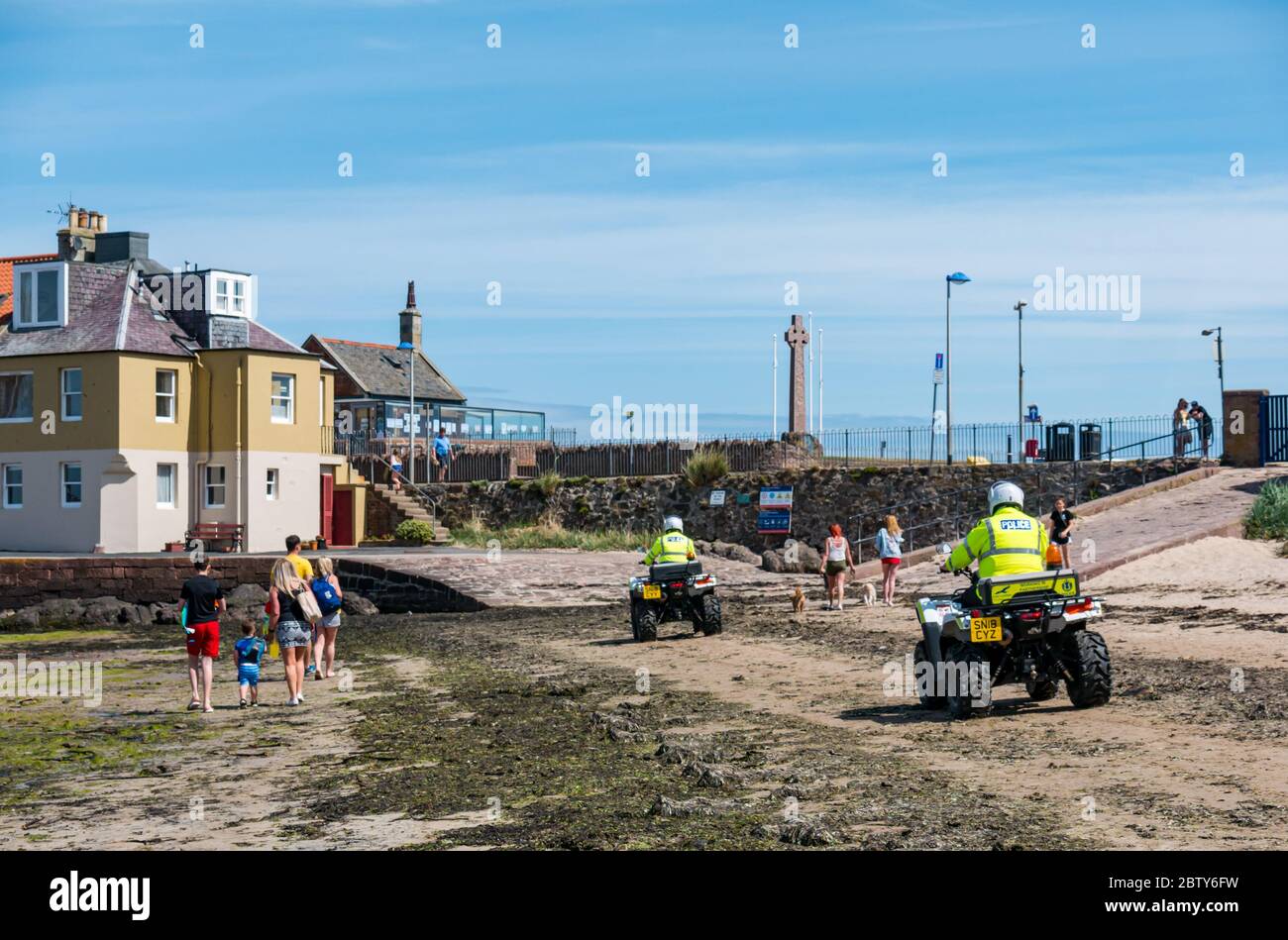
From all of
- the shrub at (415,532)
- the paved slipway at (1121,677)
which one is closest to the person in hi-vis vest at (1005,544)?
the paved slipway at (1121,677)

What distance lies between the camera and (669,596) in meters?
22.2

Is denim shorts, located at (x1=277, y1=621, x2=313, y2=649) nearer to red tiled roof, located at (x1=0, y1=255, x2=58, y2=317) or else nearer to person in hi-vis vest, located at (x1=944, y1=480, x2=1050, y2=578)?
person in hi-vis vest, located at (x1=944, y1=480, x2=1050, y2=578)

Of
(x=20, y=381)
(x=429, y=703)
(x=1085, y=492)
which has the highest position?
(x=20, y=381)

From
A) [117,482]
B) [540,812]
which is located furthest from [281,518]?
[540,812]

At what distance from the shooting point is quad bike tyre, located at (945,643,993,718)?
41.8ft

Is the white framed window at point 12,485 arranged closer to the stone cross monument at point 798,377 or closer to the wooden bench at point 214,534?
the wooden bench at point 214,534

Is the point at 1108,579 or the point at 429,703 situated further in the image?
the point at 1108,579

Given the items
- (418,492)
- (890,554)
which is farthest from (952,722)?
(418,492)

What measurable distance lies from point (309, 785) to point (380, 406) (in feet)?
180

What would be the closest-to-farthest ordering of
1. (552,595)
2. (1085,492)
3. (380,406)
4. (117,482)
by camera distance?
(552,595) → (1085,492) → (117,482) → (380,406)

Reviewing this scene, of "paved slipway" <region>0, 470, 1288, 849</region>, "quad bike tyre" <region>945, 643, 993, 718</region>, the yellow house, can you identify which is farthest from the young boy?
the yellow house

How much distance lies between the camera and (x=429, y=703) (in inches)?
653

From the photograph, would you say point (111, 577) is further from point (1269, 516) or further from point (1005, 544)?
point (1005, 544)
